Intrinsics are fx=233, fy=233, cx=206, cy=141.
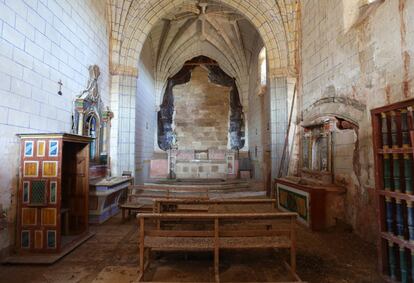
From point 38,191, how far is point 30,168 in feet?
1.06

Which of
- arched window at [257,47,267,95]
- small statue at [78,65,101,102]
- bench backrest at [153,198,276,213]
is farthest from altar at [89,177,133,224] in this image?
arched window at [257,47,267,95]

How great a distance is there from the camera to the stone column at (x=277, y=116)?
260 inches

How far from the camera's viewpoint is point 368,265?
9.03 feet

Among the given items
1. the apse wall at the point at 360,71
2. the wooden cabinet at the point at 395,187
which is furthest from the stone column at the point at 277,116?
the wooden cabinet at the point at 395,187

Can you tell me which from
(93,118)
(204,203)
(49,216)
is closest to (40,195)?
(49,216)

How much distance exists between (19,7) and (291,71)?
5949mm

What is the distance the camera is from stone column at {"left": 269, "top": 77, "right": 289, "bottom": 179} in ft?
21.6

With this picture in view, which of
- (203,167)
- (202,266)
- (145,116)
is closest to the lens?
(202,266)

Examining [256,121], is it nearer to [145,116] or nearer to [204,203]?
[145,116]

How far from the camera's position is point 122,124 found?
21.1 ft

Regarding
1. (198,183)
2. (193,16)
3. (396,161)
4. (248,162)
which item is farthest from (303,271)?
(193,16)

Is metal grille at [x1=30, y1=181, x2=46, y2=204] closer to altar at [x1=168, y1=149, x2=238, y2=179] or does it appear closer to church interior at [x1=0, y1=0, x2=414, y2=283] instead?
church interior at [x1=0, y1=0, x2=414, y2=283]

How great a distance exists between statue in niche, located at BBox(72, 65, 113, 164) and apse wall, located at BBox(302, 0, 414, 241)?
460 centimetres

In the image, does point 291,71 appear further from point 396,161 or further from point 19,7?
point 19,7
